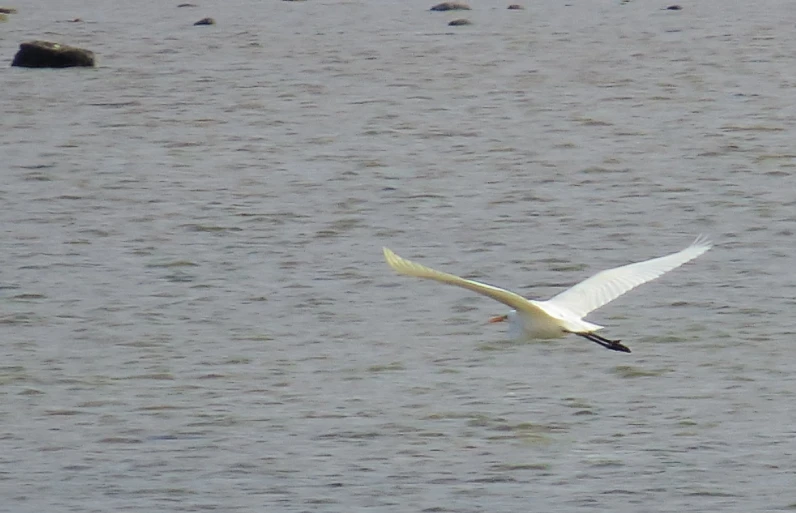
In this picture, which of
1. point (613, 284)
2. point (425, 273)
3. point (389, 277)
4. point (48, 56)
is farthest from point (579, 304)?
point (48, 56)

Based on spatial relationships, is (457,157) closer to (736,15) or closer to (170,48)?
(170,48)

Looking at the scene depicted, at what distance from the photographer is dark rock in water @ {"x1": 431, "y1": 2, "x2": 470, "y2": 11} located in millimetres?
27359

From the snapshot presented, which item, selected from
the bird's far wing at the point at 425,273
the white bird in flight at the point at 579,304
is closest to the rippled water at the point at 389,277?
the white bird in flight at the point at 579,304

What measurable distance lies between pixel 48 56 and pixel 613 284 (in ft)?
44.3

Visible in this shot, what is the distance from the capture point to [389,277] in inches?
474

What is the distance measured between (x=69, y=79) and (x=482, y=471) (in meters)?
13.6

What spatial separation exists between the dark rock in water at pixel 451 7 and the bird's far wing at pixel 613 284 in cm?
1845

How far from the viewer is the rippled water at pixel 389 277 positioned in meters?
8.41

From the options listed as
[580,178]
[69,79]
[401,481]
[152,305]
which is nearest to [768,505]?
[401,481]

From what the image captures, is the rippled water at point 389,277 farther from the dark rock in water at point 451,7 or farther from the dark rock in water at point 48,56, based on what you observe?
the dark rock in water at point 451,7

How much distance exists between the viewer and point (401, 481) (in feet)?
26.9

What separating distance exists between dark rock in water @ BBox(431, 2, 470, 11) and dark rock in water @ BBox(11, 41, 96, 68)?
7.20 m

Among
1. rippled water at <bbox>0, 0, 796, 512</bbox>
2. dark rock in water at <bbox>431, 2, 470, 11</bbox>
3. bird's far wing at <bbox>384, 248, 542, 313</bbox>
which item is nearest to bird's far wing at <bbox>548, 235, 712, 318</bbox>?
rippled water at <bbox>0, 0, 796, 512</bbox>

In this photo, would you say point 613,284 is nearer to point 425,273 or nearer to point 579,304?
point 579,304
